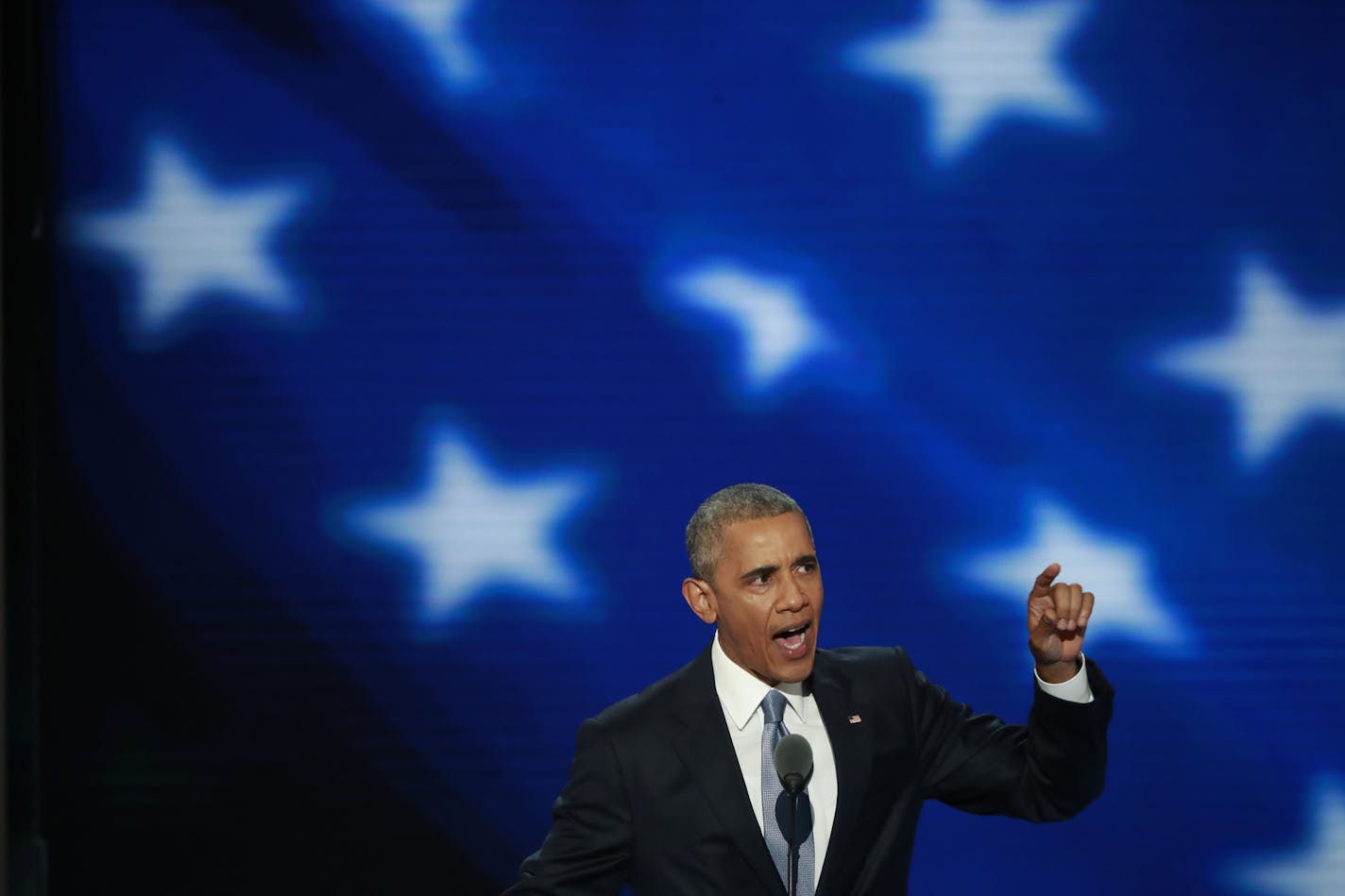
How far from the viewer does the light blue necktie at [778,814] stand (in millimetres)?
2184

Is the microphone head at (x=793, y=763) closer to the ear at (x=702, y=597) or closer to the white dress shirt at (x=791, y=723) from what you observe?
the white dress shirt at (x=791, y=723)

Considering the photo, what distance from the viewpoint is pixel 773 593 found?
2334mm

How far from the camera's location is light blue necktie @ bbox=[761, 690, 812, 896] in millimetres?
2184

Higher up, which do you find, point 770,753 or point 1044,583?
point 1044,583

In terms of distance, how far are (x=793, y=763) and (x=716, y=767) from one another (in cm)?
42

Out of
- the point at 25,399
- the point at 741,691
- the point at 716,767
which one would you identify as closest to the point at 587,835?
the point at 716,767

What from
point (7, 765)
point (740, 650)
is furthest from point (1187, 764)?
point (7, 765)

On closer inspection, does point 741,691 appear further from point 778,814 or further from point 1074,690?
point 1074,690

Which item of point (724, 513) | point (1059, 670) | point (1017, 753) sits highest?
point (724, 513)

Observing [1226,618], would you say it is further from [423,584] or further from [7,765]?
[7,765]

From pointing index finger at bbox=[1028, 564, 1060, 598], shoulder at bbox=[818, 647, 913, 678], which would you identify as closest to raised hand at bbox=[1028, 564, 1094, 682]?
pointing index finger at bbox=[1028, 564, 1060, 598]

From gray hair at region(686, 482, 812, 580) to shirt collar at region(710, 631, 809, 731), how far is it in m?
0.16

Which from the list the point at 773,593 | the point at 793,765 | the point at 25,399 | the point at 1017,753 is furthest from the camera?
the point at 25,399

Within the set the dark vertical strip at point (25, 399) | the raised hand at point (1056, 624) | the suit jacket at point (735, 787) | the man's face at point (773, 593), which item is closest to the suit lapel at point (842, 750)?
the suit jacket at point (735, 787)
